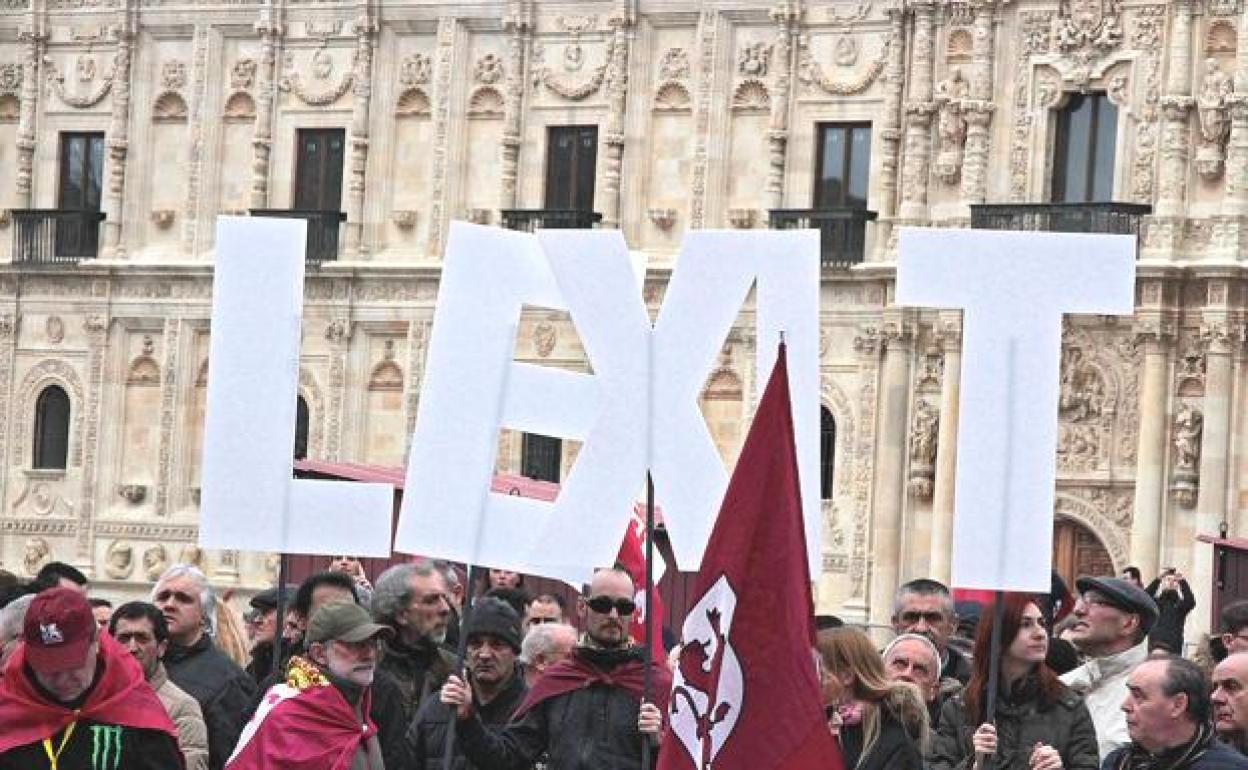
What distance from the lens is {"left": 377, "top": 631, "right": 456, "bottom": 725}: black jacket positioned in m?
14.3

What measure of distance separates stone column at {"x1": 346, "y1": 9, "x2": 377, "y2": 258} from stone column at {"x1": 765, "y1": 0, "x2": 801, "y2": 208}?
555 cm

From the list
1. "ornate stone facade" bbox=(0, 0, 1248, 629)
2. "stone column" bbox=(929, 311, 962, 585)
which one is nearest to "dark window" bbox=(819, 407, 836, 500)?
"ornate stone facade" bbox=(0, 0, 1248, 629)

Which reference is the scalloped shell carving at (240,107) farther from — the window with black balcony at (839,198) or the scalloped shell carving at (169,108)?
the window with black balcony at (839,198)

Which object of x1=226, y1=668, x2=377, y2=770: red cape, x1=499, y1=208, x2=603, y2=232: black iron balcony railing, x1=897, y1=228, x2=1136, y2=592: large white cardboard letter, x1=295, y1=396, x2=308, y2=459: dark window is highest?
x1=499, y1=208, x2=603, y2=232: black iron balcony railing

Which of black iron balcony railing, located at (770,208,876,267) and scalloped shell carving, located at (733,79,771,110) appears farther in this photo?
scalloped shell carving, located at (733,79,771,110)

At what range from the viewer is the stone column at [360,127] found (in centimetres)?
4300

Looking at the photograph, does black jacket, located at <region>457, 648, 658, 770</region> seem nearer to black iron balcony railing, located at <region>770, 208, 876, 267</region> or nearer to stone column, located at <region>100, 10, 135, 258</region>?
black iron balcony railing, located at <region>770, 208, 876, 267</region>

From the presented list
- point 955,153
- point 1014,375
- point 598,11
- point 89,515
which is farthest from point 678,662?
point 89,515

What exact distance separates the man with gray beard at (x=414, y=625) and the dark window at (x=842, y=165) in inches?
1036

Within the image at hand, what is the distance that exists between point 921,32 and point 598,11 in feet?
14.5

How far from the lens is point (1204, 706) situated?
1128 cm

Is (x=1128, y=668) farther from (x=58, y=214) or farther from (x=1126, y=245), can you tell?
(x=58, y=214)

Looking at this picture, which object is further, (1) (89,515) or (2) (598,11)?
(1) (89,515)

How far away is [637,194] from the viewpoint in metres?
41.5
